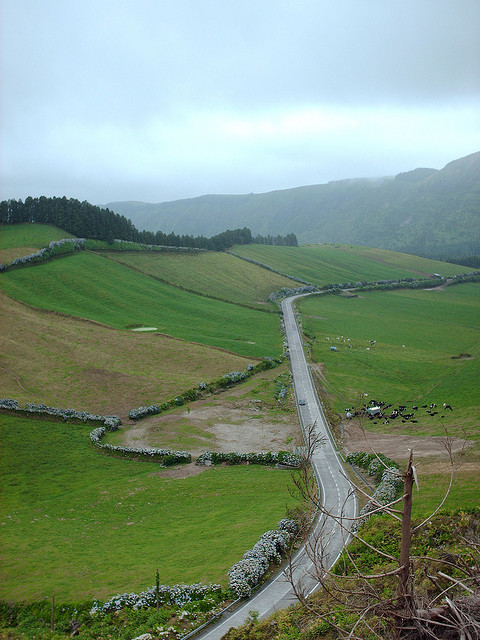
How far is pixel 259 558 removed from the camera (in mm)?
25672

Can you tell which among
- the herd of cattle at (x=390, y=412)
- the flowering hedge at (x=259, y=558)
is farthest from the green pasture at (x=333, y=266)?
the flowering hedge at (x=259, y=558)

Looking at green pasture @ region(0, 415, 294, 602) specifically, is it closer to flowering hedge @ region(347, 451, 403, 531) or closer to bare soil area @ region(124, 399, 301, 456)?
bare soil area @ region(124, 399, 301, 456)

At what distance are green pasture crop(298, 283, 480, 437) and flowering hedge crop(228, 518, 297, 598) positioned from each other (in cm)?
1849

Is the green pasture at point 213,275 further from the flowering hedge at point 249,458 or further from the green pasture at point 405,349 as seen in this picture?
the flowering hedge at point 249,458

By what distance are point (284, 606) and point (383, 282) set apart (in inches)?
5782

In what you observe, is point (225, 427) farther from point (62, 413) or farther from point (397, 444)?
point (397, 444)

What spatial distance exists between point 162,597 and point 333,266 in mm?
157970

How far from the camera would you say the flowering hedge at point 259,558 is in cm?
2381

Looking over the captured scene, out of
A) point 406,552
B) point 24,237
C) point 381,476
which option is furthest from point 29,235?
point 406,552

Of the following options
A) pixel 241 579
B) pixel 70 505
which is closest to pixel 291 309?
pixel 70 505

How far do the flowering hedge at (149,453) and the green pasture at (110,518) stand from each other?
4.20 feet

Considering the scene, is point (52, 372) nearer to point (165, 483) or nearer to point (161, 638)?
point (165, 483)

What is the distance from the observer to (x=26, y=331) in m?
79.9

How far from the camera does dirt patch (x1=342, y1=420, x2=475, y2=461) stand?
129ft
